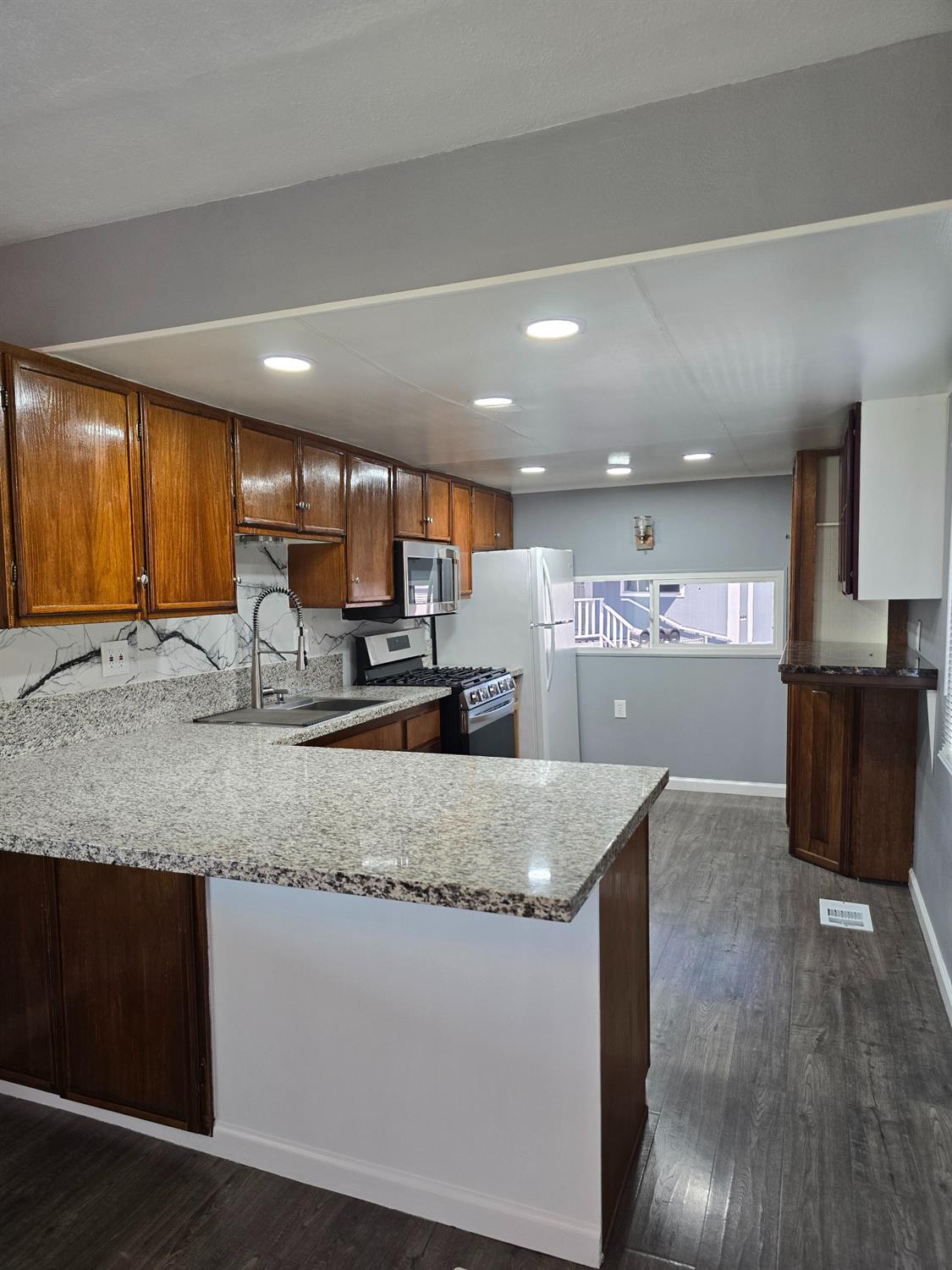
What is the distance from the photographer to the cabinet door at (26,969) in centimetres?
205

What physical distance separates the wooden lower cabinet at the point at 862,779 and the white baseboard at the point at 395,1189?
2.59 m

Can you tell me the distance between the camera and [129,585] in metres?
2.51

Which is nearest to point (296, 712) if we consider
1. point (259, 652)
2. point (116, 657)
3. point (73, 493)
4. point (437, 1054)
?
point (259, 652)

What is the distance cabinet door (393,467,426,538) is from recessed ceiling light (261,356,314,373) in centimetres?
182

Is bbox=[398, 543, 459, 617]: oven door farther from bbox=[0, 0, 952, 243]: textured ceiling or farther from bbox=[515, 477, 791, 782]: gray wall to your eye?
bbox=[0, 0, 952, 243]: textured ceiling

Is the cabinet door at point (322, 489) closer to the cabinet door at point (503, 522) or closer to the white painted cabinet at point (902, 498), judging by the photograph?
the cabinet door at point (503, 522)

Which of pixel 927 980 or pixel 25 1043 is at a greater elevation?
pixel 25 1043

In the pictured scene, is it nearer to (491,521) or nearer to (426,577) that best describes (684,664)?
(491,521)

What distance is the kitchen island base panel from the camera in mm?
1637

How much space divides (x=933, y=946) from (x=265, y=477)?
303 cm

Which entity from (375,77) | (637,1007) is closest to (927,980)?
(637,1007)

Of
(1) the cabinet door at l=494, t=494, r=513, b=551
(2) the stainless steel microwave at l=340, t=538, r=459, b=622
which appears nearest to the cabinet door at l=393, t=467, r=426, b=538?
(2) the stainless steel microwave at l=340, t=538, r=459, b=622

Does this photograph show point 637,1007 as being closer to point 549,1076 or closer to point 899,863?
point 549,1076

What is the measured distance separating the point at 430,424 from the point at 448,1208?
8.45 feet
